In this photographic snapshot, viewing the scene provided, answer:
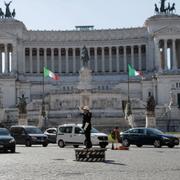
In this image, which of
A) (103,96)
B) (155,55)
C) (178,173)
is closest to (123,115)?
(103,96)

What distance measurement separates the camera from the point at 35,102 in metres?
114

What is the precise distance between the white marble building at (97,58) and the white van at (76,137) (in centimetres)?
6721

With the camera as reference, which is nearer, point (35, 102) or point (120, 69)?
point (35, 102)

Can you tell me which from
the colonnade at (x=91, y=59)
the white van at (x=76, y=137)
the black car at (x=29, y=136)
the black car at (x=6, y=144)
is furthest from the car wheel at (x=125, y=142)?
the colonnade at (x=91, y=59)

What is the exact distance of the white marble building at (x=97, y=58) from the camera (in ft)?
403

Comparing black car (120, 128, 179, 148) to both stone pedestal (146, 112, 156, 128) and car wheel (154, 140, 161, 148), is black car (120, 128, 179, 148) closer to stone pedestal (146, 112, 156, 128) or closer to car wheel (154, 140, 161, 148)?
car wheel (154, 140, 161, 148)

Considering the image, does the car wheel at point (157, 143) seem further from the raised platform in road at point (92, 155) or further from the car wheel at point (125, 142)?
the raised platform in road at point (92, 155)

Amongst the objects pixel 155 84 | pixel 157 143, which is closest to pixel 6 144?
pixel 157 143

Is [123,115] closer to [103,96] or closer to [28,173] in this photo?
[103,96]

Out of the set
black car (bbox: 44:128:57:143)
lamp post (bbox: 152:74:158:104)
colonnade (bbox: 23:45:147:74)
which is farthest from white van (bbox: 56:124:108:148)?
colonnade (bbox: 23:45:147:74)

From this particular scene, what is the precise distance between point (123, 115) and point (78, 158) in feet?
224

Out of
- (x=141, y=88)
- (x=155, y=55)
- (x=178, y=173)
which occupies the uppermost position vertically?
(x=155, y=55)

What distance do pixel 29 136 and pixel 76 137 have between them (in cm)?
631

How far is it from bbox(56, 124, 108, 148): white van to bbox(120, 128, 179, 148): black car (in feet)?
11.0
